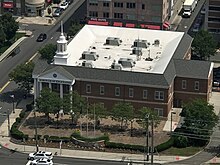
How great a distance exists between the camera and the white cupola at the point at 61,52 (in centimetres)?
15100

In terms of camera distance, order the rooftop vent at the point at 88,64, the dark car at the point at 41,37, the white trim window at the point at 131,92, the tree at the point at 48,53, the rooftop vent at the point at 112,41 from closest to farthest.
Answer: the white trim window at the point at 131,92, the rooftop vent at the point at 88,64, the tree at the point at 48,53, the rooftop vent at the point at 112,41, the dark car at the point at 41,37

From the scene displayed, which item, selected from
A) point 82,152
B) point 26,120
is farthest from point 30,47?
point 82,152

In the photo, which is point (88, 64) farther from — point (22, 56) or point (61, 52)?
point (22, 56)

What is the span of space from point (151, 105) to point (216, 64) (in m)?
34.1

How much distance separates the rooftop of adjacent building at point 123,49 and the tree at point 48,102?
973 centimetres

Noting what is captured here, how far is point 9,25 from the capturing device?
18612 centimetres

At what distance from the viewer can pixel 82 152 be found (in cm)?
13600

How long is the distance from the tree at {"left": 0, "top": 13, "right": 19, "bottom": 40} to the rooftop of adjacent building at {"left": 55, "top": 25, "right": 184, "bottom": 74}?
24.5 meters

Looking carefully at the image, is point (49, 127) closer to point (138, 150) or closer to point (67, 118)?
point (67, 118)

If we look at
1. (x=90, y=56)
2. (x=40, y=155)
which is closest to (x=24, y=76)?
(x=90, y=56)

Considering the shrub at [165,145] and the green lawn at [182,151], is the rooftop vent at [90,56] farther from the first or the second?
the green lawn at [182,151]

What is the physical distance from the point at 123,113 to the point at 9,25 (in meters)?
56.3

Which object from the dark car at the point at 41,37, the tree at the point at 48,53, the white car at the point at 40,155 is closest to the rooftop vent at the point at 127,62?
the tree at the point at 48,53

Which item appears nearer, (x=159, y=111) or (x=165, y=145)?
(x=165, y=145)
